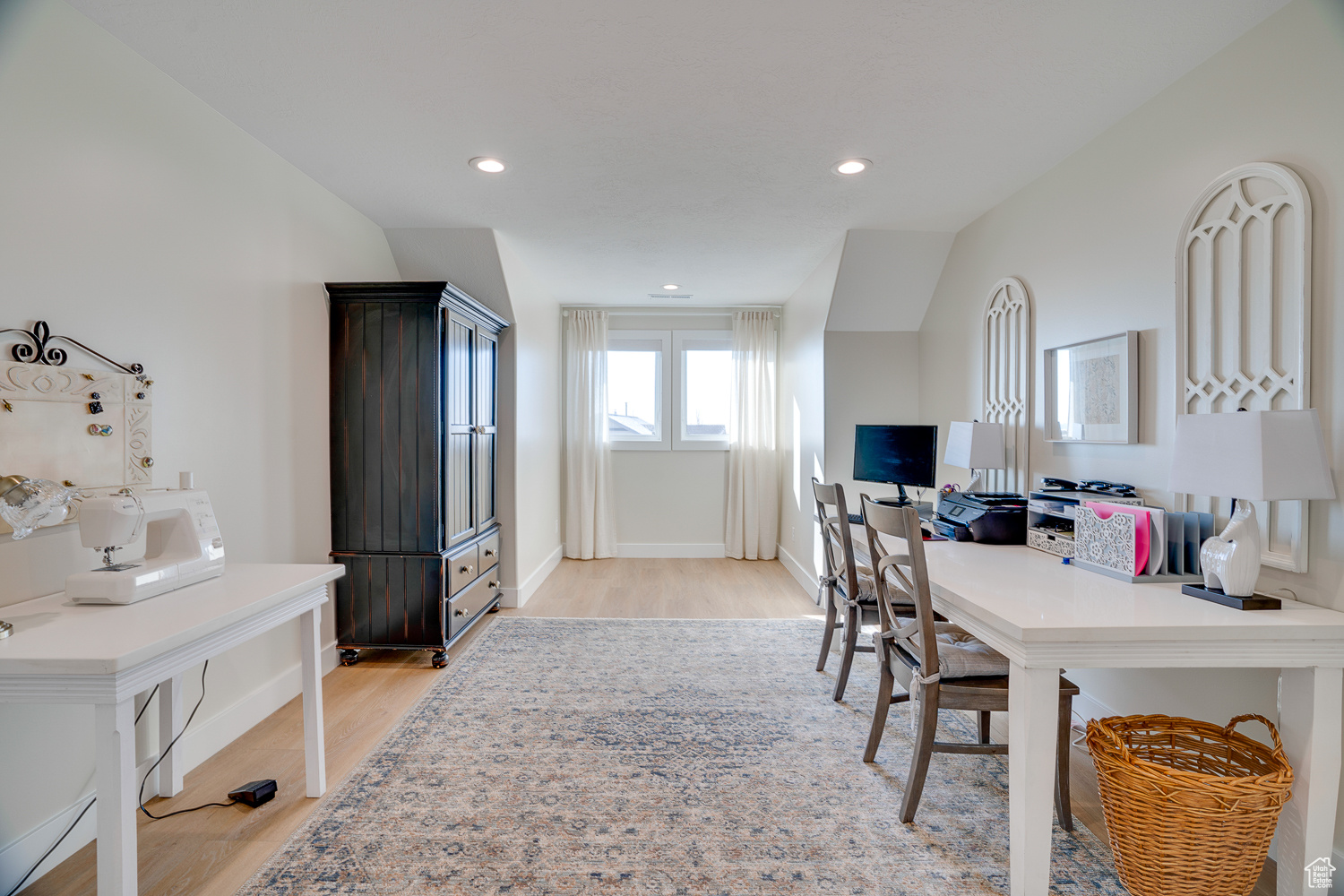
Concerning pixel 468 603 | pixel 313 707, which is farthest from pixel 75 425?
pixel 468 603

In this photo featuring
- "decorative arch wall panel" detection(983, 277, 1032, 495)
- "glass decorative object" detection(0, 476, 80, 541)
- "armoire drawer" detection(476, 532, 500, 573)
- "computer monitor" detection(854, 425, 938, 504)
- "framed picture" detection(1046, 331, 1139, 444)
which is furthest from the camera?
"armoire drawer" detection(476, 532, 500, 573)

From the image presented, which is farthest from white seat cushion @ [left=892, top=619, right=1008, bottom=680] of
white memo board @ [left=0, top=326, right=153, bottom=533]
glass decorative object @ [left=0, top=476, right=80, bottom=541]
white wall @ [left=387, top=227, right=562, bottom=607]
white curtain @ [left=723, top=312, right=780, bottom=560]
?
white curtain @ [left=723, top=312, right=780, bottom=560]

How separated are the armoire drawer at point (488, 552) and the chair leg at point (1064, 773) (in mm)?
2925

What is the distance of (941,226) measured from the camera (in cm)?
358

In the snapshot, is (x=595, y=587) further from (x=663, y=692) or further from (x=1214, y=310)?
(x=1214, y=310)

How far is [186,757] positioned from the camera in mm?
2184

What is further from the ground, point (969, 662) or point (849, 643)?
point (969, 662)

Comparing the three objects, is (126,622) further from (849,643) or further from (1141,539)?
(1141,539)

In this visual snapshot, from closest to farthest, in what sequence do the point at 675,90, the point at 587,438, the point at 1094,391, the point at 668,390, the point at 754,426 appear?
the point at 675,90
the point at 1094,391
the point at 587,438
the point at 754,426
the point at 668,390

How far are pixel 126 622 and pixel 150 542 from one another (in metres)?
0.44

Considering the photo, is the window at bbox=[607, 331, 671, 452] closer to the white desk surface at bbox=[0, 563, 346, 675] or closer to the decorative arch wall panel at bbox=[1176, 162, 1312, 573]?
the white desk surface at bbox=[0, 563, 346, 675]

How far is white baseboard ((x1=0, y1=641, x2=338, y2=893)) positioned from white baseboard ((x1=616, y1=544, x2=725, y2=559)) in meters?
3.12

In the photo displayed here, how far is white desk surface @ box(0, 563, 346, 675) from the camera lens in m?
1.22

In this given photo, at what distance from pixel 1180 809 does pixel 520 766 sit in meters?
1.89
